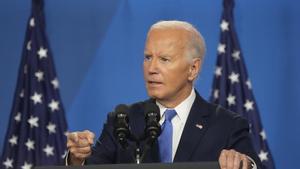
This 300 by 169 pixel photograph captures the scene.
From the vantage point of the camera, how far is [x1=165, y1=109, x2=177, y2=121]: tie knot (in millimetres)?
2826

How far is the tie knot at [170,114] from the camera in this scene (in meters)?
2.83

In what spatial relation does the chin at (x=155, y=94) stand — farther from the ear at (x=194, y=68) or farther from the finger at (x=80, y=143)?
the finger at (x=80, y=143)

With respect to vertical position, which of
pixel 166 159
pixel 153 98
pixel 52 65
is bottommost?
pixel 166 159

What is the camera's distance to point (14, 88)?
556 centimetres

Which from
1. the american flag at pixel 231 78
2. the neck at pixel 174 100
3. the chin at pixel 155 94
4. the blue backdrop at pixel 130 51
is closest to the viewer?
the chin at pixel 155 94

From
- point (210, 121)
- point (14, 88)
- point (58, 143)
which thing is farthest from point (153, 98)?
point (14, 88)

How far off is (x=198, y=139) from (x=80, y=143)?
0.60 metres

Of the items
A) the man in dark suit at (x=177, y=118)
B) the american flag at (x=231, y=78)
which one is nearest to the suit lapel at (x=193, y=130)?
the man in dark suit at (x=177, y=118)

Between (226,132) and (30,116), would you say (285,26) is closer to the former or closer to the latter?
(30,116)

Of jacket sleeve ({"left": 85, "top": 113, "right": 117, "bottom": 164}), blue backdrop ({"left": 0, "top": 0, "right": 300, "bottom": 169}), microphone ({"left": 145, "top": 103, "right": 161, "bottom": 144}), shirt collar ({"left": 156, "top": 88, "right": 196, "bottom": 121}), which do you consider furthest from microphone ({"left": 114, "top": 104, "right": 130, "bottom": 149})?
blue backdrop ({"left": 0, "top": 0, "right": 300, "bottom": 169})

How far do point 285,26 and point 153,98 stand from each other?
275cm

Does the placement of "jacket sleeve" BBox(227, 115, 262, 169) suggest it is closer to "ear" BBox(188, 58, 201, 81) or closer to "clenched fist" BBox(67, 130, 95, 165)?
"ear" BBox(188, 58, 201, 81)

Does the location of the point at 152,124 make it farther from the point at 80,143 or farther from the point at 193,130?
the point at 193,130

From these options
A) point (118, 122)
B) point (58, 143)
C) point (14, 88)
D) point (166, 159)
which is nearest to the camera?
point (118, 122)
